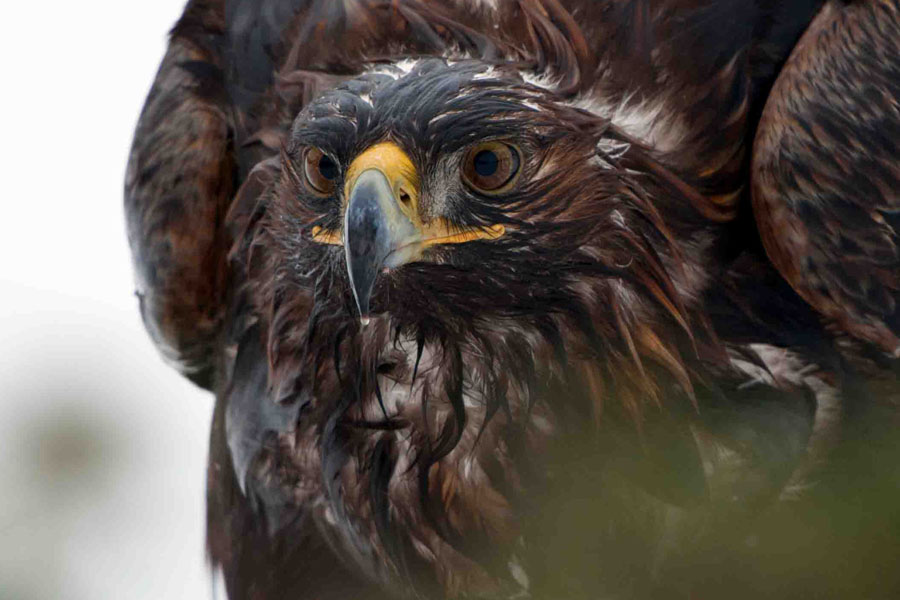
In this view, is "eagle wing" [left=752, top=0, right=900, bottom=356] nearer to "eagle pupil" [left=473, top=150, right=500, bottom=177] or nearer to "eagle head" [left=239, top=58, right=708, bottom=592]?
"eagle head" [left=239, top=58, right=708, bottom=592]

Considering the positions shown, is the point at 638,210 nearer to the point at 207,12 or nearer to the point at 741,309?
the point at 741,309

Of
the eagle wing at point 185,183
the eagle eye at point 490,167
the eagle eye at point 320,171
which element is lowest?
the eagle wing at point 185,183

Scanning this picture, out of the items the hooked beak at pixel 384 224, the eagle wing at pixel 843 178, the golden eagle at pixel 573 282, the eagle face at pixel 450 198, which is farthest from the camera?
the eagle wing at pixel 843 178

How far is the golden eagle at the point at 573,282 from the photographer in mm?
3068

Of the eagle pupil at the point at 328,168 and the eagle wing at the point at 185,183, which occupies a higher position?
the eagle pupil at the point at 328,168

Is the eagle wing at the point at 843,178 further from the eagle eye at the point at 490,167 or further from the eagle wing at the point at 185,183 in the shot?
the eagle wing at the point at 185,183

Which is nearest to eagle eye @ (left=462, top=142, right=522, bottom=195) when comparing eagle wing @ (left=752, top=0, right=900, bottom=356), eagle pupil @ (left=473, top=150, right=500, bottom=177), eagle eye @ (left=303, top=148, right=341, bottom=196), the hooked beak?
eagle pupil @ (left=473, top=150, right=500, bottom=177)

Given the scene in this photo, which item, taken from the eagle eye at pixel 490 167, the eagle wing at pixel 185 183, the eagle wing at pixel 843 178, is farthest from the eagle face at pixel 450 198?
the eagle wing at pixel 185 183

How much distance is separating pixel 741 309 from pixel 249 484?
170cm

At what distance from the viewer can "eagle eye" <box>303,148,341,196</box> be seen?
3076 mm

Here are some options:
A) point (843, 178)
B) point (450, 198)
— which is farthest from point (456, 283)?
point (843, 178)

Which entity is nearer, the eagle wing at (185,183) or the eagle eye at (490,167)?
the eagle eye at (490,167)

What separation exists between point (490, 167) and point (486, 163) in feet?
0.04

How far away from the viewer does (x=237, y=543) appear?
4348mm
